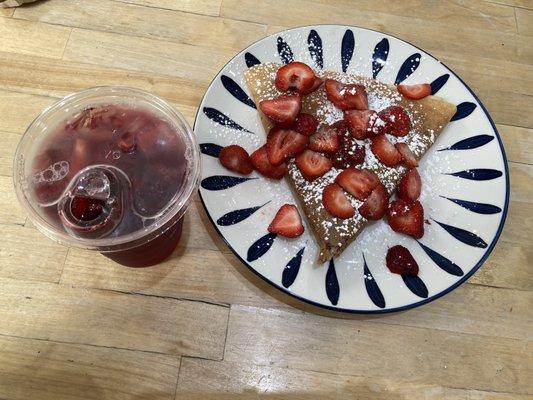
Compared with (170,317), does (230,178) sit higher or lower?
higher

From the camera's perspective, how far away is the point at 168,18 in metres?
1.48

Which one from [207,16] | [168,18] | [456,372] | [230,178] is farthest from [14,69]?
[456,372]

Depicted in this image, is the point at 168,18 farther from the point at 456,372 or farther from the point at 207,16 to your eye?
the point at 456,372

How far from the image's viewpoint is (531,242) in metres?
1.29

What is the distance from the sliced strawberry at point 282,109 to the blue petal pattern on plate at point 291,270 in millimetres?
367

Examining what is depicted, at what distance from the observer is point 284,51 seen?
1.34 meters

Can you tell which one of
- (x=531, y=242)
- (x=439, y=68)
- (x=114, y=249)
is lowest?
(x=531, y=242)

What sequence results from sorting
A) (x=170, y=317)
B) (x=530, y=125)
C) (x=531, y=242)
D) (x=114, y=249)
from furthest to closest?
(x=530, y=125) < (x=531, y=242) < (x=170, y=317) < (x=114, y=249)

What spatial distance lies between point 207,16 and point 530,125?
1130 mm

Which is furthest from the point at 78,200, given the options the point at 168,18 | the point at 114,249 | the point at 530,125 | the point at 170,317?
the point at 530,125

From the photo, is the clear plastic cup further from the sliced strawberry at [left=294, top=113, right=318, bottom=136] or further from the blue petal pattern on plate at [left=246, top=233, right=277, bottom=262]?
the sliced strawberry at [left=294, top=113, right=318, bottom=136]

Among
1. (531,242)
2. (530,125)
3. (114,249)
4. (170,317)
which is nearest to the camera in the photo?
(114,249)

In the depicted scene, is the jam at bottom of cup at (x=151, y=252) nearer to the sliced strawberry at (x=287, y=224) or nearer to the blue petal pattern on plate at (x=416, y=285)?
the sliced strawberry at (x=287, y=224)

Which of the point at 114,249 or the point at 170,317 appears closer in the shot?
the point at 114,249
